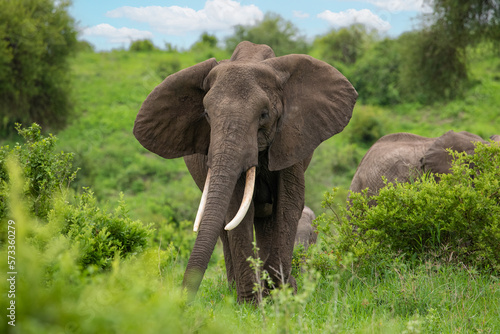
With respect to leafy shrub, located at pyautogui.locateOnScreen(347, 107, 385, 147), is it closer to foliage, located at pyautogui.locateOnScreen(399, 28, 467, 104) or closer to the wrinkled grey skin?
foliage, located at pyautogui.locateOnScreen(399, 28, 467, 104)

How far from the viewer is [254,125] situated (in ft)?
15.0

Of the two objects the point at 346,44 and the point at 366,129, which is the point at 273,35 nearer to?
the point at 346,44

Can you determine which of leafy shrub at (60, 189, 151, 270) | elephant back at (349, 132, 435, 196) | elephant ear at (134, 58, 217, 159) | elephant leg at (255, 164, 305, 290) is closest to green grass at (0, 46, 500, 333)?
leafy shrub at (60, 189, 151, 270)

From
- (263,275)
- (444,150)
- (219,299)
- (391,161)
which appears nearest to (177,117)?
(219,299)

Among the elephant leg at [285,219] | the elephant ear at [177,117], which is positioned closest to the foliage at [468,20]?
the elephant leg at [285,219]

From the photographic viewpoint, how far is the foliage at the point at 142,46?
152 feet

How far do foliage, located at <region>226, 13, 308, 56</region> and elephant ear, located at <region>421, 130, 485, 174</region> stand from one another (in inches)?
1262

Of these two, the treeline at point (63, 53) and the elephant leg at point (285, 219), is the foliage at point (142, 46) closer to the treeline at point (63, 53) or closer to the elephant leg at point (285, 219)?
the treeline at point (63, 53)

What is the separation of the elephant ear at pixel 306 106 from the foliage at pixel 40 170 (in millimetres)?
1951

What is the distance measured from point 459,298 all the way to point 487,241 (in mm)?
898

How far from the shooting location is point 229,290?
5879 millimetres

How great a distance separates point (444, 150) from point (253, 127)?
3.94 m

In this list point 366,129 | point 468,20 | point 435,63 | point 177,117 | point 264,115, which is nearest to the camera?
point 264,115

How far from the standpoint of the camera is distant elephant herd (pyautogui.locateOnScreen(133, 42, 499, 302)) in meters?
4.50
